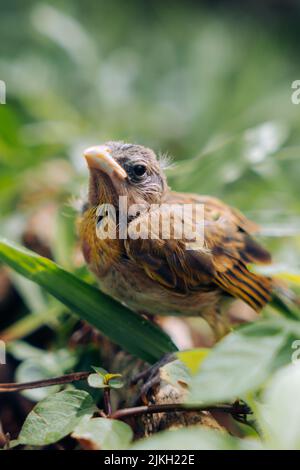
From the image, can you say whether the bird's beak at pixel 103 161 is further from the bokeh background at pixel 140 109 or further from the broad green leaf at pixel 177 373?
the broad green leaf at pixel 177 373

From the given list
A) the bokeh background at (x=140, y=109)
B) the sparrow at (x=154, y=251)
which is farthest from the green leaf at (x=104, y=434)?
the sparrow at (x=154, y=251)

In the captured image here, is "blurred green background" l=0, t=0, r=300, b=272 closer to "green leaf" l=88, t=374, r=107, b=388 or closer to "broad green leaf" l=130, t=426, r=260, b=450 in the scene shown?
"green leaf" l=88, t=374, r=107, b=388

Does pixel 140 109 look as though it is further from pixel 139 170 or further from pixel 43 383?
pixel 43 383

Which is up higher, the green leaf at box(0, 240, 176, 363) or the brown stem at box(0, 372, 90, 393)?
the green leaf at box(0, 240, 176, 363)

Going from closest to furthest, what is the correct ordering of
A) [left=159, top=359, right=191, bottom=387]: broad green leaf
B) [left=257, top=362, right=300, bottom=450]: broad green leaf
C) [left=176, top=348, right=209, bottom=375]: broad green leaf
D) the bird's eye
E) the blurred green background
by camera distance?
[left=257, top=362, right=300, bottom=450]: broad green leaf
[left=176, top=348, right=209, bottom=375]: broad green leaf
[left=159, top=359, right=191, bottom=387]: broad green leaf
the bird's eye
the blurred green background

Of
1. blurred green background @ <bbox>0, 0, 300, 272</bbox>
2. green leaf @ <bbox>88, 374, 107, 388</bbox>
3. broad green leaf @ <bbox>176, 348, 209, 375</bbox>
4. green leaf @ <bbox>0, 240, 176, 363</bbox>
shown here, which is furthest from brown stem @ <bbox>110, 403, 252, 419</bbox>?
blurred green background @ <bbox>0, 0, 300, 272</bbox>

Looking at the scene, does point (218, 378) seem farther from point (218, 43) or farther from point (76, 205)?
point (218, 43)

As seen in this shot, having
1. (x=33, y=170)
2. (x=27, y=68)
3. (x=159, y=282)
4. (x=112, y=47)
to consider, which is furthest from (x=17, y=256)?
(x=112, y=47)
